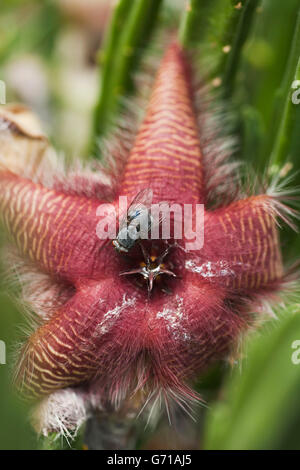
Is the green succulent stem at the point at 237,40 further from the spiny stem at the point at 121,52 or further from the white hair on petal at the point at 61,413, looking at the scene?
the white hair on petal at the point at 61,413

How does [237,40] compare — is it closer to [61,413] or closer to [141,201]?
[141,201]

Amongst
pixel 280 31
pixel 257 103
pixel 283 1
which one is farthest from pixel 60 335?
pixel 283 1

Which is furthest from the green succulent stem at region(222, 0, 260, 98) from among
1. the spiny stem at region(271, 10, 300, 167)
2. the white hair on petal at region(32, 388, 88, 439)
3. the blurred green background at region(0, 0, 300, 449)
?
the white hair on petal at region(32, 388, 88, 439)

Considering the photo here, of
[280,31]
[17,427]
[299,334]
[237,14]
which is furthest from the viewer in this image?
[280,31]

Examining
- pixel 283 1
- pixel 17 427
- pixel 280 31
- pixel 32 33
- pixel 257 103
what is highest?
pixel 32 33

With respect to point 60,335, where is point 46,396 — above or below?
below

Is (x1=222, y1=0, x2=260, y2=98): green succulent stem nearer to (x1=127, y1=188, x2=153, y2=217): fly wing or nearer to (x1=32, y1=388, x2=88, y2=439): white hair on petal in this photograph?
(x1=127, y1=188, x2=153, y2=217): fly wing

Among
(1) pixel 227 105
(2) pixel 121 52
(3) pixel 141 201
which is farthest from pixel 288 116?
(2) pixel 121 52

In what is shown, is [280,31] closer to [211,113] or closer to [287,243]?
[211,113]
